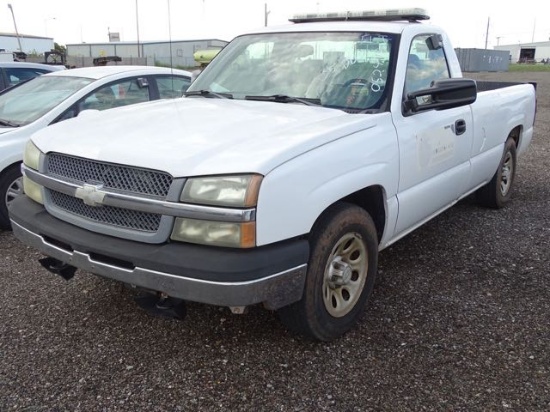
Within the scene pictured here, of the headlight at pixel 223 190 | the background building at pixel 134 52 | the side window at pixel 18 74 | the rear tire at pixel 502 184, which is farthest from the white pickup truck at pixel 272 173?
the background building at pixel 134 52

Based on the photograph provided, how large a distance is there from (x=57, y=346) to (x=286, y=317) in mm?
1346

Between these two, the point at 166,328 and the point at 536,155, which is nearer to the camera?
the point at 166,328

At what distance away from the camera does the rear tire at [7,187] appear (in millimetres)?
5000

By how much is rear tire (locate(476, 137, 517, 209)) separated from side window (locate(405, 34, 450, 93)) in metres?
1.68

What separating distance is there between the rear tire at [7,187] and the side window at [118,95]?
101cm

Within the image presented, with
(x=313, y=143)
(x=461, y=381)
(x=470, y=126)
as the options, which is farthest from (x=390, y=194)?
(x=470, y=126)

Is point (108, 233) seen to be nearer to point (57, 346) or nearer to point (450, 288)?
point (57, 346)

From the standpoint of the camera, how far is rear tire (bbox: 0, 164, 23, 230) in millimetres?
5000

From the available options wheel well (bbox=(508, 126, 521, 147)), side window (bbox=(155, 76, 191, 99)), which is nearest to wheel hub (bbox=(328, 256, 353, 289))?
wheel well (bbox=(508, 126, 521, 147))

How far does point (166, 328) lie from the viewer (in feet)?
10.8

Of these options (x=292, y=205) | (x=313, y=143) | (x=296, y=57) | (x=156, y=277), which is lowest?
(x=156, y=277)

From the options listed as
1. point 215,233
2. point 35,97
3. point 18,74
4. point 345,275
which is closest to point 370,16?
point 345,275

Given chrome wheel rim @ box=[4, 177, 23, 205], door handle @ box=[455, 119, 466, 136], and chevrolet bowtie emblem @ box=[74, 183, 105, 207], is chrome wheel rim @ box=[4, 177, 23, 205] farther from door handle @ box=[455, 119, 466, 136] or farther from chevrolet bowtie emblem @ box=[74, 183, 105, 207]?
door handle @ box=[455, 119, 466, 136]

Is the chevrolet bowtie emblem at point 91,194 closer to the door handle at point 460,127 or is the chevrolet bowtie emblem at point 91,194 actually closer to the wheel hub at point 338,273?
the wheel hub at point 338,273
